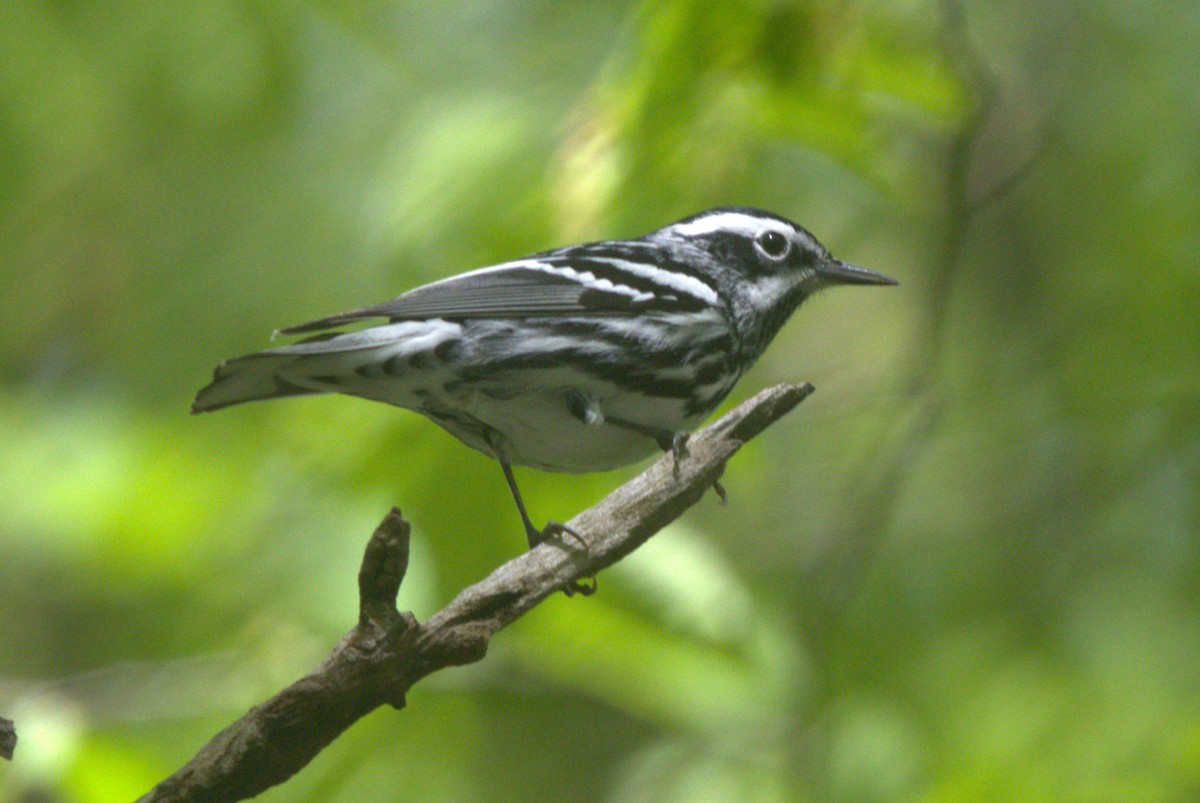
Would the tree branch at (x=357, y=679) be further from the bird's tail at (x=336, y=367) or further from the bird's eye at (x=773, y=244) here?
the bird's eye at (x=773, y=244)

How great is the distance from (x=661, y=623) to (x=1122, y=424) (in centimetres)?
180

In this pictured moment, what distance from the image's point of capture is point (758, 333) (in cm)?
313


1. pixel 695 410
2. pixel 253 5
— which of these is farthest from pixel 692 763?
pixel 253 5

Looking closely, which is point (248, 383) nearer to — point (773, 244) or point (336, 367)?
point (336, 367)

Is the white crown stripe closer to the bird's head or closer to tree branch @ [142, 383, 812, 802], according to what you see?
the bird's head

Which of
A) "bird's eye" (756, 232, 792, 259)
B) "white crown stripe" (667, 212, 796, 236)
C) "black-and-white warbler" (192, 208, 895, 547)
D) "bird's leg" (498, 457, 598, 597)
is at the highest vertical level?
"white crown stripe" (667, 212, 796, 236)

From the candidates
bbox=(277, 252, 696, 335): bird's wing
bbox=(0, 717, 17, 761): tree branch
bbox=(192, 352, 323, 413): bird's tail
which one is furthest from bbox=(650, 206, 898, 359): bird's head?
bbox=(0, 717, 17, 761): tree branch

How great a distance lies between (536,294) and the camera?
2.82 metres

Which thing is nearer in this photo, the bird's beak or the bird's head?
the bird's head

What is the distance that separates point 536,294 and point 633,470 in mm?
1484

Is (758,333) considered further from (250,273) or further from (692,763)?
(250,273)

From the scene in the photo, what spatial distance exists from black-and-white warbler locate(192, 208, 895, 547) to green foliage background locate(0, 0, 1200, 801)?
48cm

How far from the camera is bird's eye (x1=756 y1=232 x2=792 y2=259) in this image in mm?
3207

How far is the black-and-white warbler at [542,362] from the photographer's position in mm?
2633
